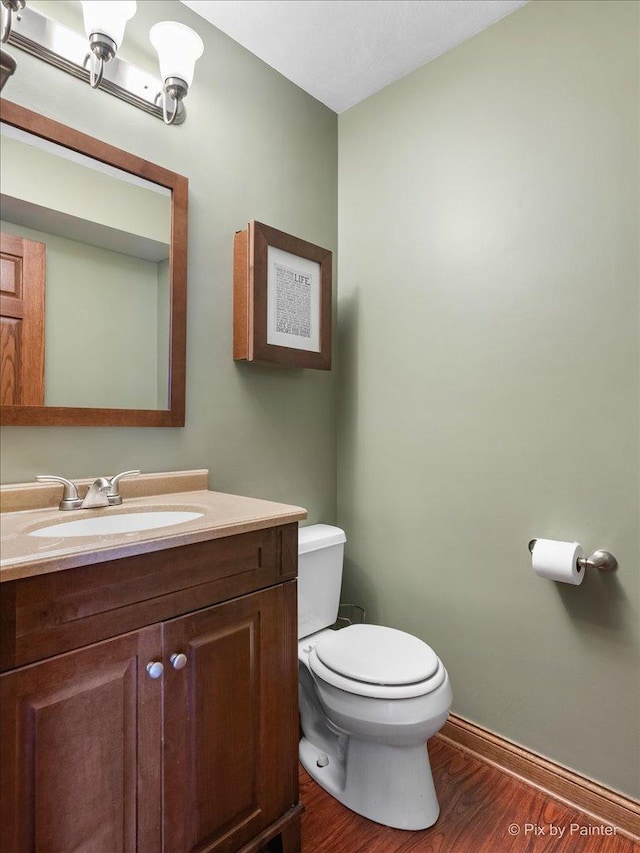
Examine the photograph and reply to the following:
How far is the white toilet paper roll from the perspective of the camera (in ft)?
4.43

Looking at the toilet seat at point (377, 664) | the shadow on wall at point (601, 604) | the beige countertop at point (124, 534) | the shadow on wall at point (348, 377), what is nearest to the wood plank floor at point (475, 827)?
the toilet seat at point (377, 664)

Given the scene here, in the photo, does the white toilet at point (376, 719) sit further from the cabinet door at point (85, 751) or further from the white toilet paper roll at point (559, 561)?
the cabinet door at point (85, 751)

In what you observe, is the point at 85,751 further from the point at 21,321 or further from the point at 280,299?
the point at 280,299

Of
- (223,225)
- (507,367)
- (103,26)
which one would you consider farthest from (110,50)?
(507,367)

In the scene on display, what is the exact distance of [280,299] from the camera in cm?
172

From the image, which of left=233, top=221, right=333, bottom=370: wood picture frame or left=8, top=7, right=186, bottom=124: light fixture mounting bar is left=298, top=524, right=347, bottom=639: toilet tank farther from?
left=8, top=7, right=186, bottom=124: light fixture mounting bar

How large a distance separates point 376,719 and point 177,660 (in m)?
0.62

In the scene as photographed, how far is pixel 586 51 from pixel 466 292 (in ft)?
2.49

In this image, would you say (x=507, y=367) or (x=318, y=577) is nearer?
(x=507, y=367)

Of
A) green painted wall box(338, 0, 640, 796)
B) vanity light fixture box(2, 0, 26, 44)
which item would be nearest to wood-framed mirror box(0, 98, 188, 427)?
vanity light fixture box(2, 0, 26, 44)

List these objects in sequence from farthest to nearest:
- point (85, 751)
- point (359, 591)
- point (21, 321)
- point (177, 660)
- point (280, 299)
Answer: point (359, 591) < point (280, 299) < point (21, 321) < point (177, 660) < point (85, 751)

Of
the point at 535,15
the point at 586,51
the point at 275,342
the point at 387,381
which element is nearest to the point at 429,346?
the point at 387,381

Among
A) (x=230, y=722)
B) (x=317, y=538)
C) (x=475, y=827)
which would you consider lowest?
(x=475, y=827)

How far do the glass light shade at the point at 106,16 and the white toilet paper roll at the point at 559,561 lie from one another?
185cm
